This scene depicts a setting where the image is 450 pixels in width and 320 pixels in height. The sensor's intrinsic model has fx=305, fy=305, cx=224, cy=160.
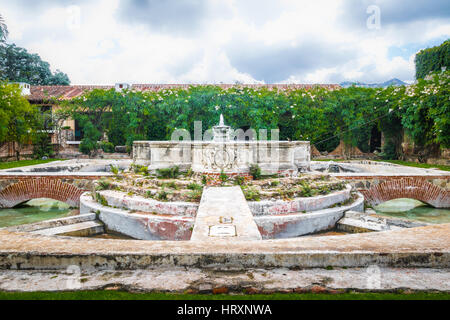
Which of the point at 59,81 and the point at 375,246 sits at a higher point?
the point at 59,81

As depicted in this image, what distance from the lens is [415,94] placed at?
42.4 ft

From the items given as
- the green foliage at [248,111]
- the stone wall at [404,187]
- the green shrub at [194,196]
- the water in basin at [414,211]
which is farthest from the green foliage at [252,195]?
the green foliage at [248,111]

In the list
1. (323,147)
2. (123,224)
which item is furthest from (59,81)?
(123,224)

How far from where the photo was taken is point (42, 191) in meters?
7.07

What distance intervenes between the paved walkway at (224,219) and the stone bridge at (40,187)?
12.6 feet

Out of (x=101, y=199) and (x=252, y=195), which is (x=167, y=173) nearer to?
(x=101, y=199)

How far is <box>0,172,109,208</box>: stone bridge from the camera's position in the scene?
7062 mm

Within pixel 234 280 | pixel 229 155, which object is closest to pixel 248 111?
pixel 229 155

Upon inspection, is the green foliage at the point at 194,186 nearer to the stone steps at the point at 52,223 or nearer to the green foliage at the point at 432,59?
the stone steps at the point at 52,223

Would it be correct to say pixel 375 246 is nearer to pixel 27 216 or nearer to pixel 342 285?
A: pixel 342 285

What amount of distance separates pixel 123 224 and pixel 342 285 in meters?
3.64

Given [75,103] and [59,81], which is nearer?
[75,103]
